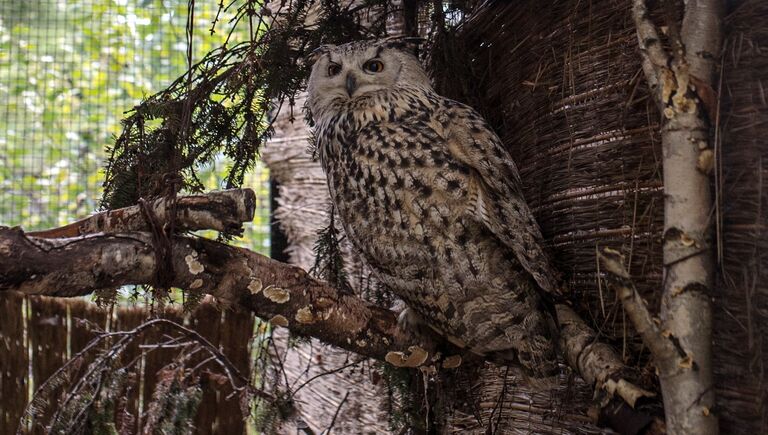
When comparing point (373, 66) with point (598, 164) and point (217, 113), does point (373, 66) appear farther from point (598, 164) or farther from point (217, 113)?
point (598, 164)

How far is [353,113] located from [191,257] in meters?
0.55

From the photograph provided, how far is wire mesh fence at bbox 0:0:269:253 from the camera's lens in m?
3.85

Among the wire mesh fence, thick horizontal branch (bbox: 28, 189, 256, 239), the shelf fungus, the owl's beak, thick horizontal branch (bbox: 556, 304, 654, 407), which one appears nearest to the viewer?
thick horizontal branch (bbox: 556, 304, 654, 407)

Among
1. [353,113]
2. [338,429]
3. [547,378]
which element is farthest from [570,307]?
[338,429]

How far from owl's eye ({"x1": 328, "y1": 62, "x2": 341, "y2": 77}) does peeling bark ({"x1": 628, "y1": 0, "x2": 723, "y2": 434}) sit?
76 cm

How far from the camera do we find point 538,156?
1582mm

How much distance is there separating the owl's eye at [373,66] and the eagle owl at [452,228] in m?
0.16

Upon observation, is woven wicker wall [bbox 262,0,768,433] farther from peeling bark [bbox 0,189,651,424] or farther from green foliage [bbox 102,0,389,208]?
green foliage [bbox 102,0,389,208]

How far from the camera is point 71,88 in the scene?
4.41m

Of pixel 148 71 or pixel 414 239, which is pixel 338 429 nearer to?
pixel 414 239

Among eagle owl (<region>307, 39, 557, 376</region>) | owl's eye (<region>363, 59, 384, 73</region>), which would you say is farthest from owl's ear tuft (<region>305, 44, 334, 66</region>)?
eagle owl (<region>307, 39, 557, 376</region>)

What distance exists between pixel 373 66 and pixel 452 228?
517mm

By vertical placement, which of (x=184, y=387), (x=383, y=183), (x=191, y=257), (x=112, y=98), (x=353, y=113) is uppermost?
(x=112, y=98)

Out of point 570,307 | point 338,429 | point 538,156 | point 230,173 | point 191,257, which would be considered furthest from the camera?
point 338,429
